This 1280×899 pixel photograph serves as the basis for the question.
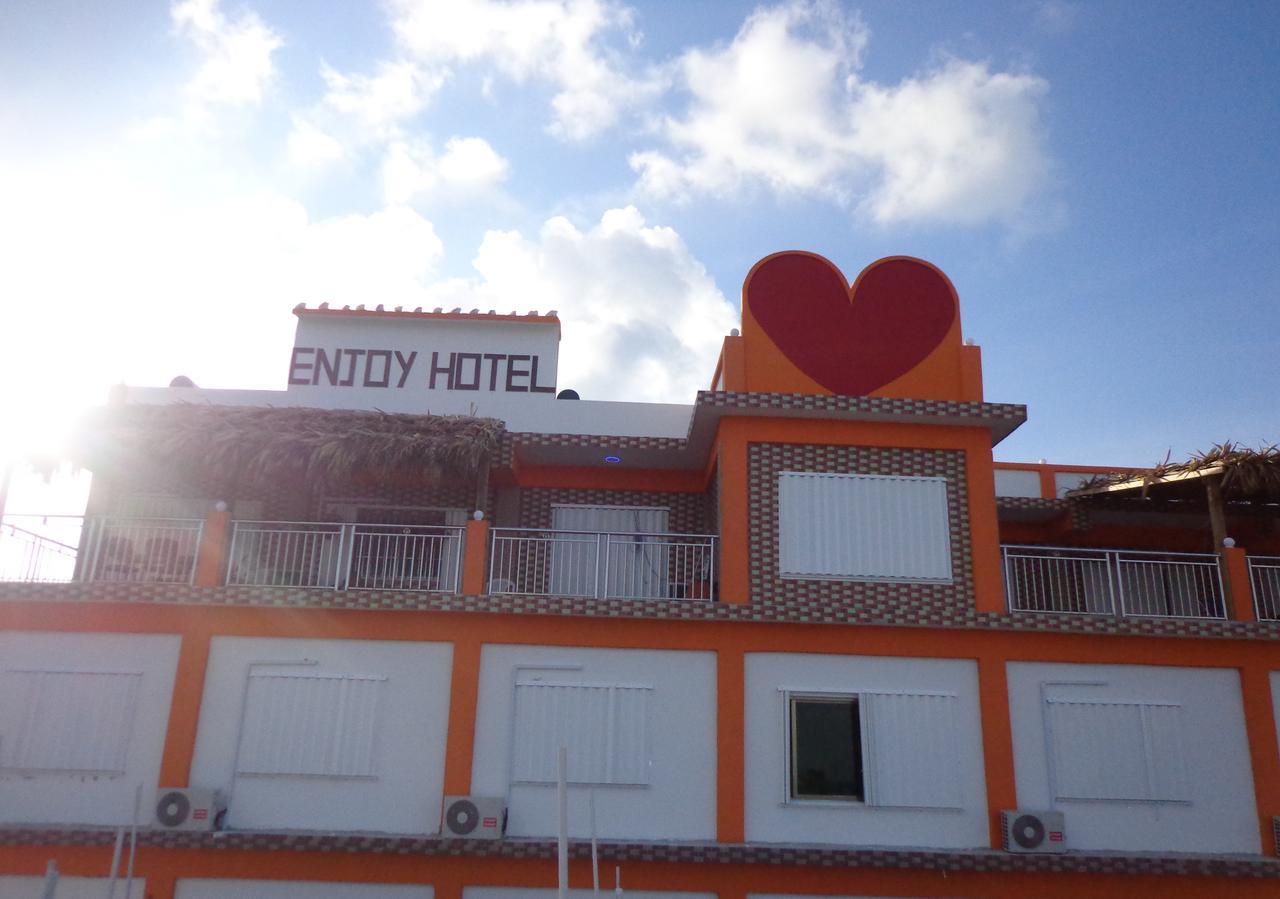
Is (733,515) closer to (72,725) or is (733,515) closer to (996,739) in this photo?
(996,739)

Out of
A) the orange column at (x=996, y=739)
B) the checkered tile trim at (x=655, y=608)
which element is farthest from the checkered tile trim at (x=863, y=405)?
the orange column at (x=996, y=739)

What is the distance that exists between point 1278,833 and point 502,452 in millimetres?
9630

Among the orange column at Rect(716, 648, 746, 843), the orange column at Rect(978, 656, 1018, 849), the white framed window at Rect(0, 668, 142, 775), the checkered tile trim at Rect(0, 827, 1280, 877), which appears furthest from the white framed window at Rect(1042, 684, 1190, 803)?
the white framed window at Rect(0, 668, 142, 775)

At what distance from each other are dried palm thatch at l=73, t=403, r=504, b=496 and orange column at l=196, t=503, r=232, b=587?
40.4 inches

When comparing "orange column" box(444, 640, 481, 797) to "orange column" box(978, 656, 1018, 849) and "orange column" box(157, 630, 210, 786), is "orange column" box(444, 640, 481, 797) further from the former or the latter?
"orange column" box(978, 656, 1018, 849)

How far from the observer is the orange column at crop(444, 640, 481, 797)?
979 cm

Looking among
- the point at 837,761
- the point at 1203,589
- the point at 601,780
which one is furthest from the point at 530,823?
the point at 1203,589

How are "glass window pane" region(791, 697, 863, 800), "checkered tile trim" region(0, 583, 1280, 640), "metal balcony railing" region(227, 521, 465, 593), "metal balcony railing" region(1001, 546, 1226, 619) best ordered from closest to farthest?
"glass window pane" region(791, 697, 863, 800)
"checkered tile trim" region(0, 583, 1280, 640)
"metal balcony railing" region(227, 521, 465, 593)
"metal balcony railing" region(1001, 546, 1226, 619)

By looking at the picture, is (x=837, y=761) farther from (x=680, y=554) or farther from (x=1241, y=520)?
(x=1241, y=520)

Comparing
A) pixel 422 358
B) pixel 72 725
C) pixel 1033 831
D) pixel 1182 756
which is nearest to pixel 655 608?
pixel 1033 831

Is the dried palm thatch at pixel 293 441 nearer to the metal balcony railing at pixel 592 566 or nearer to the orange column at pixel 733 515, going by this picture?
the metal balcony railing at pixel 592 566

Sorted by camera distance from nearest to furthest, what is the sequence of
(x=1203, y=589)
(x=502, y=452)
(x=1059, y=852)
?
(x=1059, y=852) → (x=502, y=452) → (x=1203, y=589)

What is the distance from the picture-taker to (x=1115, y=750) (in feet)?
33.1

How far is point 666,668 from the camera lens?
1021 cm
